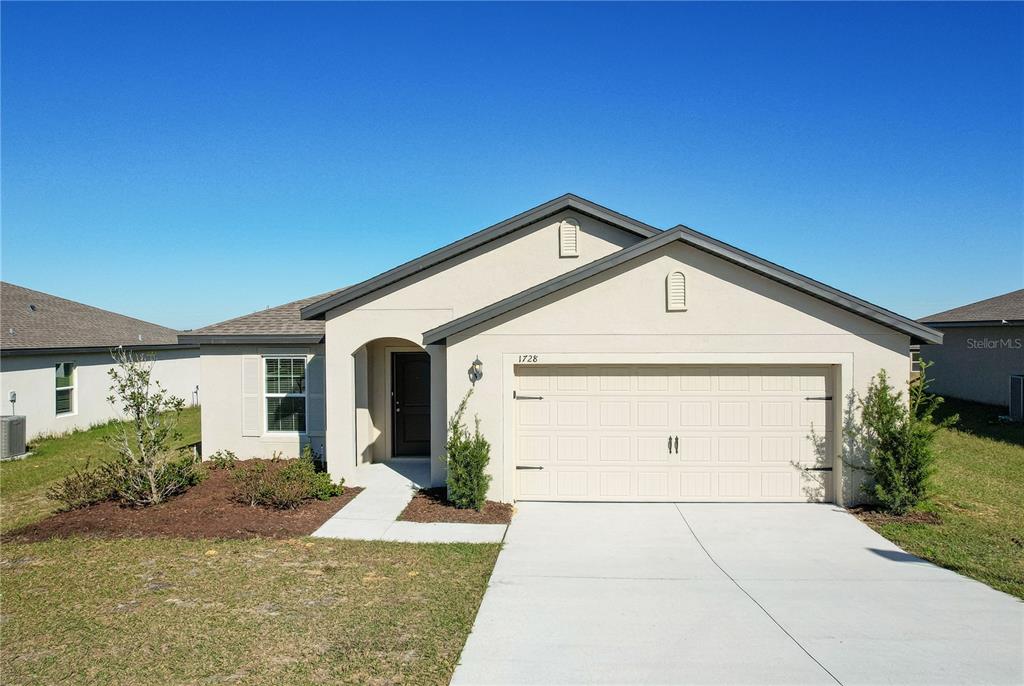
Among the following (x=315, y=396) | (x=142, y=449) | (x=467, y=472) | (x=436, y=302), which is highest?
(x=436, y=302)

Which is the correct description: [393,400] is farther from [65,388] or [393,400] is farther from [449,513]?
[65,388]

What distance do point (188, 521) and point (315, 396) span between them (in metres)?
4.56

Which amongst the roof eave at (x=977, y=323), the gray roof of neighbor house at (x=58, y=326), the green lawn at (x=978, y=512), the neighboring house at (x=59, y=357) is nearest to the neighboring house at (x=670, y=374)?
the green lawn at (x=978, y=512)

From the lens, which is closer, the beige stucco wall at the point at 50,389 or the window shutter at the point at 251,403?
the window shutter at the point at 251,403

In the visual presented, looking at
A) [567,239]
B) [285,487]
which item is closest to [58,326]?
[285,487]

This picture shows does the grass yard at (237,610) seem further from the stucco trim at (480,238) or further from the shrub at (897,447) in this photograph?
the shrub at (897,447)

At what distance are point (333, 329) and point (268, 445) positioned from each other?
3.72 m

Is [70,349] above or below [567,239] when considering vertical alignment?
below

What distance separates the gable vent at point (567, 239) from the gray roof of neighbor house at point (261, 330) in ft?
17.1

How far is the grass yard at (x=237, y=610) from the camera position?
16.4ft

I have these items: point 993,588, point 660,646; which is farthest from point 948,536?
point 660,646

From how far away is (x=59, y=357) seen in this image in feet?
59.7

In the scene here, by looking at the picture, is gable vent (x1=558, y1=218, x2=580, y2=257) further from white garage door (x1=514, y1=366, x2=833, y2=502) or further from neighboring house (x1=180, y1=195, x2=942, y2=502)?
white garage door (x1=514, y1=366, x2=833, y2=502)

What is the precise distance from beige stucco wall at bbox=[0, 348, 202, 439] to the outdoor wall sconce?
9832 mm
